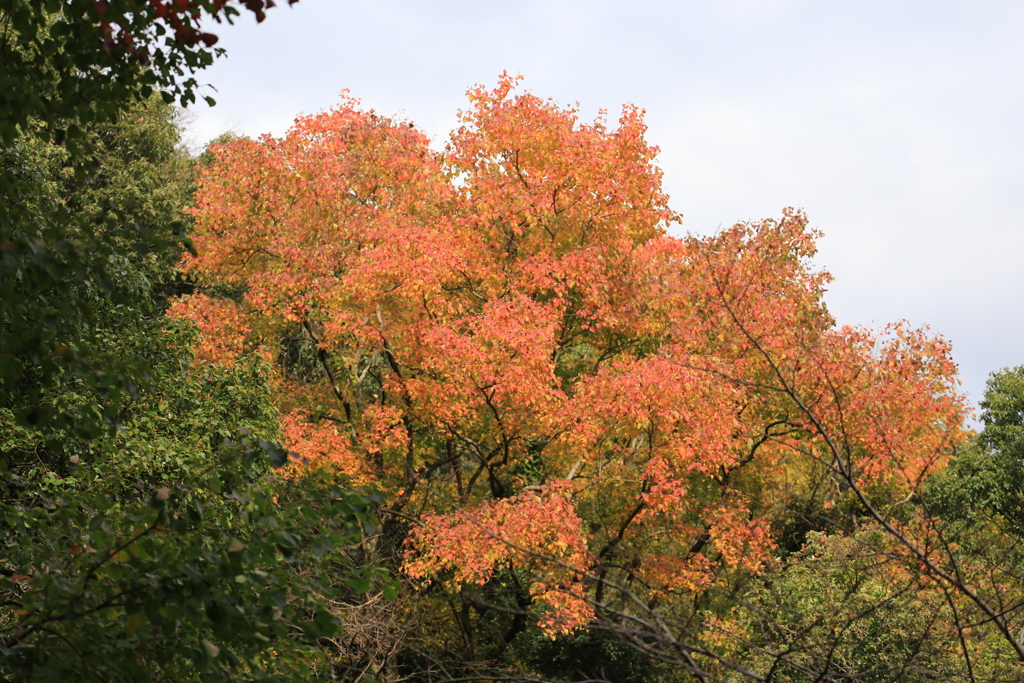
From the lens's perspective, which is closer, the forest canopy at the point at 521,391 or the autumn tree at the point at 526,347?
the forest canopy at the point at 521,391

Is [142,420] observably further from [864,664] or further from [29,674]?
[864,664]

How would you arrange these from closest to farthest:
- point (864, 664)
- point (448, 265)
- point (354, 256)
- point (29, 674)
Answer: point (29, 674) → point (864, 664) → point (448, 265) → point (354, 256)

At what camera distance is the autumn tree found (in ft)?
45.2

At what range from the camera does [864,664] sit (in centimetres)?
1231

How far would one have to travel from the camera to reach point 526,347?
13562 mm

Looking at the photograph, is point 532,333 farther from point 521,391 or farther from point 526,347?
point 521,391

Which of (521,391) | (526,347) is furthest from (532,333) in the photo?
(521,391)

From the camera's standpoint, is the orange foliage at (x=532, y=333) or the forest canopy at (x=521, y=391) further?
the orange foliage at (x=532, y=333)

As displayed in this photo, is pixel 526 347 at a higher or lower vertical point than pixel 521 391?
higher

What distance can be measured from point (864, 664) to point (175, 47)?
11.6 m

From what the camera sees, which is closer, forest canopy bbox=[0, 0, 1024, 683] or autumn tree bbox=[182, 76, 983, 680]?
forest canopy bbox=[0, 0, 1024, 683]

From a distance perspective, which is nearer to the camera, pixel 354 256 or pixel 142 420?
pixel 142 420

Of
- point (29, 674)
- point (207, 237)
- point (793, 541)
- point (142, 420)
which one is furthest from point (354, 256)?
point (793, 541)

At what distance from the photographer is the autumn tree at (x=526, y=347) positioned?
13.8m
